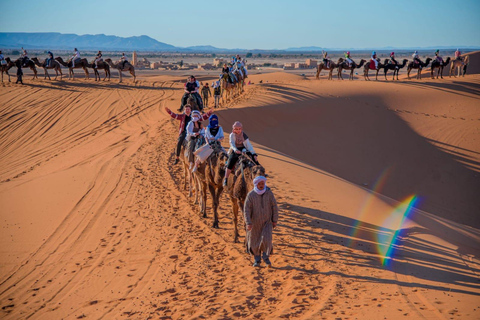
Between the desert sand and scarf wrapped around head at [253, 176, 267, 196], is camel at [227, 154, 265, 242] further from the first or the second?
the desert sand

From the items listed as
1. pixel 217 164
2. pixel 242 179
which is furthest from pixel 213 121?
pixel 242 179

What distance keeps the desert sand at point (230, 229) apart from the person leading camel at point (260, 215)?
61 centimetres

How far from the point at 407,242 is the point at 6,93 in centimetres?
3129

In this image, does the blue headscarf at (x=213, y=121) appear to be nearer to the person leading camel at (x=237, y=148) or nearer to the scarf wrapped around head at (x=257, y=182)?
the person leading camel at (x=237, y=148)

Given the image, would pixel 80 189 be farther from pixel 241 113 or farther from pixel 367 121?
pixel 367 121

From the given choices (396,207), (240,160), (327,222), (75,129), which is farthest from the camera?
(75,129)

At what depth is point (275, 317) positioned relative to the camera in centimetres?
686

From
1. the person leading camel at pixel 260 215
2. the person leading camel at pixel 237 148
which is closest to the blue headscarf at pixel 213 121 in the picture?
the person leading camel at pixel 237 148

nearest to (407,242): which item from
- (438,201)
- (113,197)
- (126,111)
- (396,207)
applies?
(396,207)

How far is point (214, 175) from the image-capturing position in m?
10.4

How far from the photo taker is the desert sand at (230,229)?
746cm

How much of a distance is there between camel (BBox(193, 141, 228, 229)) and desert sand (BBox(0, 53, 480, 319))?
57 centimetres

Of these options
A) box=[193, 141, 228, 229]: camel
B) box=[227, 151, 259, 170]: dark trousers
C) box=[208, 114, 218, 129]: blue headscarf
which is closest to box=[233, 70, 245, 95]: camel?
box=[208, 114, 218, 129]: blue headscarf

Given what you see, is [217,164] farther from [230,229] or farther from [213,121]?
[230,229]
